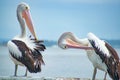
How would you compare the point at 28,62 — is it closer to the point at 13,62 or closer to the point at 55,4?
the point at 13,62

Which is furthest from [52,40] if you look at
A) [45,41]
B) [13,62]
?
[13,62]

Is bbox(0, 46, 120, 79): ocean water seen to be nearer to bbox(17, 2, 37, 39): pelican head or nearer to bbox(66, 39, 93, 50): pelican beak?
bbox(66, 39, 93, 50): pelican beak

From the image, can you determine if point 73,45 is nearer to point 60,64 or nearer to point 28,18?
point 60,64

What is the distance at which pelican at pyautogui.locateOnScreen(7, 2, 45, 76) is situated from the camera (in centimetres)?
472

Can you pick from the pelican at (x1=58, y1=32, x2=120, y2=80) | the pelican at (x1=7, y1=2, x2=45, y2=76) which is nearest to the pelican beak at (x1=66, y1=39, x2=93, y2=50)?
the pelican at (x1=58, y1=32, x2=120, y2=80)

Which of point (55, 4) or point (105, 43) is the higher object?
point (55, 4)

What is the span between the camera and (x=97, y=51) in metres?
4.69

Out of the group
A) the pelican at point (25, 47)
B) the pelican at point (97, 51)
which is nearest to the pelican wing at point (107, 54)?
the pelican at point (97, 51)

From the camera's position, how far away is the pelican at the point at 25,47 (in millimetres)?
4723

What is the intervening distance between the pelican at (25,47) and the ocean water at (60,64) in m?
0.05

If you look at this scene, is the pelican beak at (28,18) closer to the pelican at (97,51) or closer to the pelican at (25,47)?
the pelican at (25,47)

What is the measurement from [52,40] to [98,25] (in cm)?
42

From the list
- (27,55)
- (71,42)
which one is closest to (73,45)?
(71,42)

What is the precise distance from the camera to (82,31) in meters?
4.71
